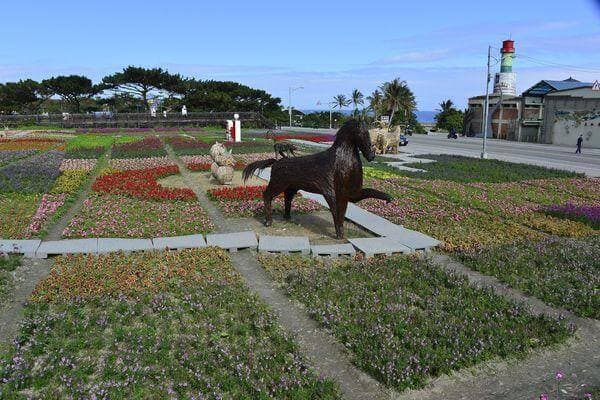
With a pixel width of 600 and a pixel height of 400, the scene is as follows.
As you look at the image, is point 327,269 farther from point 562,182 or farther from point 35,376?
point 562,182

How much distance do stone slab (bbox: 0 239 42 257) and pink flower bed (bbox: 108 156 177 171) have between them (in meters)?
11.1

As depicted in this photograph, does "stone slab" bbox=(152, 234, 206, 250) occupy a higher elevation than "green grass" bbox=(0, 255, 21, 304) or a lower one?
higher

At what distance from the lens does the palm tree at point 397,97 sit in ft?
240

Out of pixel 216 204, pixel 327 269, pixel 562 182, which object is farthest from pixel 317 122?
pixel 327 269

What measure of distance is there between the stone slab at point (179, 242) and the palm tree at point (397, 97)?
218ft

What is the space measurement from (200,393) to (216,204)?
30.1ft

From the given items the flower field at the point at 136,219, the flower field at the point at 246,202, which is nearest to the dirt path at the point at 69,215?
the flower field at the point at 136,219

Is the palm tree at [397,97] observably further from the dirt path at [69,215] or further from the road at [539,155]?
the dirt path at [69,215]

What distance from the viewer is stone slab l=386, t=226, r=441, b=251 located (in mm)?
9594

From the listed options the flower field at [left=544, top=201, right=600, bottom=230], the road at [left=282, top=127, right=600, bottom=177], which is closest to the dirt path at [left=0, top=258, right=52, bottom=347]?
the flower field at [left=544, top=201, right=600, bottom=230]

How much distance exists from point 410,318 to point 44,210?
32.6ft

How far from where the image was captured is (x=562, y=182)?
18.8 meters

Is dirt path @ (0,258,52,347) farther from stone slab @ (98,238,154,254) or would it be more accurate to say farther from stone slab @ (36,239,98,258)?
stone slab @ (98,238,154,254)

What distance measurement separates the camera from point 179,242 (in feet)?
30.9
